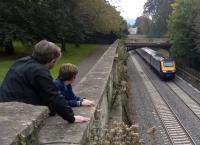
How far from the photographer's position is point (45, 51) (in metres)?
5.97

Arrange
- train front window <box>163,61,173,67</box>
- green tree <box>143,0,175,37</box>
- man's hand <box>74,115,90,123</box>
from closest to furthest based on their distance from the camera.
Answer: man's hand <box>74,115,90,123</box>
train front window <box>163,61,173,67</box>
green tree <box>143,0,175,37</box>

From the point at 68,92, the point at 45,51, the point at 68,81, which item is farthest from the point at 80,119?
the point at 68,92

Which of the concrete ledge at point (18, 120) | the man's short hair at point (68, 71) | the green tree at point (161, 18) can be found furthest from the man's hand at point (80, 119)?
the green tree at point (161, 18)

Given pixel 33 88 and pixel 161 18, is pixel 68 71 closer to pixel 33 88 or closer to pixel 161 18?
pixel 33 88

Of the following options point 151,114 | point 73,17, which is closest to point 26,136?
point 151,114

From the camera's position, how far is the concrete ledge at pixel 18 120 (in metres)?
4.37

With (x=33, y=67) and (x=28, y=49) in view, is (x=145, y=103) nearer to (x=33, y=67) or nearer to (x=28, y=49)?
(x=28, y=49)

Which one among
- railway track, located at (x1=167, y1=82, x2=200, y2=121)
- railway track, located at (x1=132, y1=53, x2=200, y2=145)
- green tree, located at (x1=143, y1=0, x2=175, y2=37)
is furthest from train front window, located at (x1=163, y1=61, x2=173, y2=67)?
green tree, located at (x1=143, y1=0, x2=175, y2=37)

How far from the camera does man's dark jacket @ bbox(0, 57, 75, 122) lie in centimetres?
573

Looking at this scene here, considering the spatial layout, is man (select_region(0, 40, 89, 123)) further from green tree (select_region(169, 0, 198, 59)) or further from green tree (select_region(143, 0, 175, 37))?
green tree (select_region(143, 0, 175, 37))

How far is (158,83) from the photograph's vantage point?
50.2 m

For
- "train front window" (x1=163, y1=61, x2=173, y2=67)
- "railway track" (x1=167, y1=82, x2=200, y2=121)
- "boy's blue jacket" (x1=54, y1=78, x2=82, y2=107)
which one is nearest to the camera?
"boy's blue jacket" (x1=54, y1=78, x2=82, y2=107)

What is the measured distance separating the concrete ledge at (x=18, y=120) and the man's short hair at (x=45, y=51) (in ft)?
2.02

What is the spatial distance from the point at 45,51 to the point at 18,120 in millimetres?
1232
